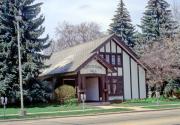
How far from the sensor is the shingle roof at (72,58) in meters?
42.0

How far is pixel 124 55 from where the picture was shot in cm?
4716

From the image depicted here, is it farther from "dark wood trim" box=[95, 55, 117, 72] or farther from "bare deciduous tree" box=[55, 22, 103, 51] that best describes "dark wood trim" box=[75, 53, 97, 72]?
"bare deciduous tree" box=[55, 22, 103, 51]

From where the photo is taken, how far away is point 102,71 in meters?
42.2

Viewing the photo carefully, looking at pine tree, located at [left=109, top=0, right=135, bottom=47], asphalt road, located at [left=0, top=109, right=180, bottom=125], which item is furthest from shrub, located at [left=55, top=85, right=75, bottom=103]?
pine tree, located at [left=109, top=0, right=135, bottom=47]

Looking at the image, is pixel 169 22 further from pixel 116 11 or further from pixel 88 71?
pixel 88 71

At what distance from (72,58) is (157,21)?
16.2 metres

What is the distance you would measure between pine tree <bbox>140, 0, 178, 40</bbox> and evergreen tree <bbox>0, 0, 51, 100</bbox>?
20.0 metres

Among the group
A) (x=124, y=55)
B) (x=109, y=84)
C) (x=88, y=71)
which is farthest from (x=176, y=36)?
(x=88, y=71)

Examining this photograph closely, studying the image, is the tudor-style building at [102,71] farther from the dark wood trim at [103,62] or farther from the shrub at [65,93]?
the shrub at [65,93]

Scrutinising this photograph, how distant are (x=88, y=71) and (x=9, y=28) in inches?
343

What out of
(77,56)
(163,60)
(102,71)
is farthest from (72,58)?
(163,60)

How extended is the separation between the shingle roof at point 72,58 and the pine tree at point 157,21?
11408 millimetres

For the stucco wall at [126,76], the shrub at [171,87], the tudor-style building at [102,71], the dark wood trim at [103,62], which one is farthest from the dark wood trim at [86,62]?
the shrub at [171,87]

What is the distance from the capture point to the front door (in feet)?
147
